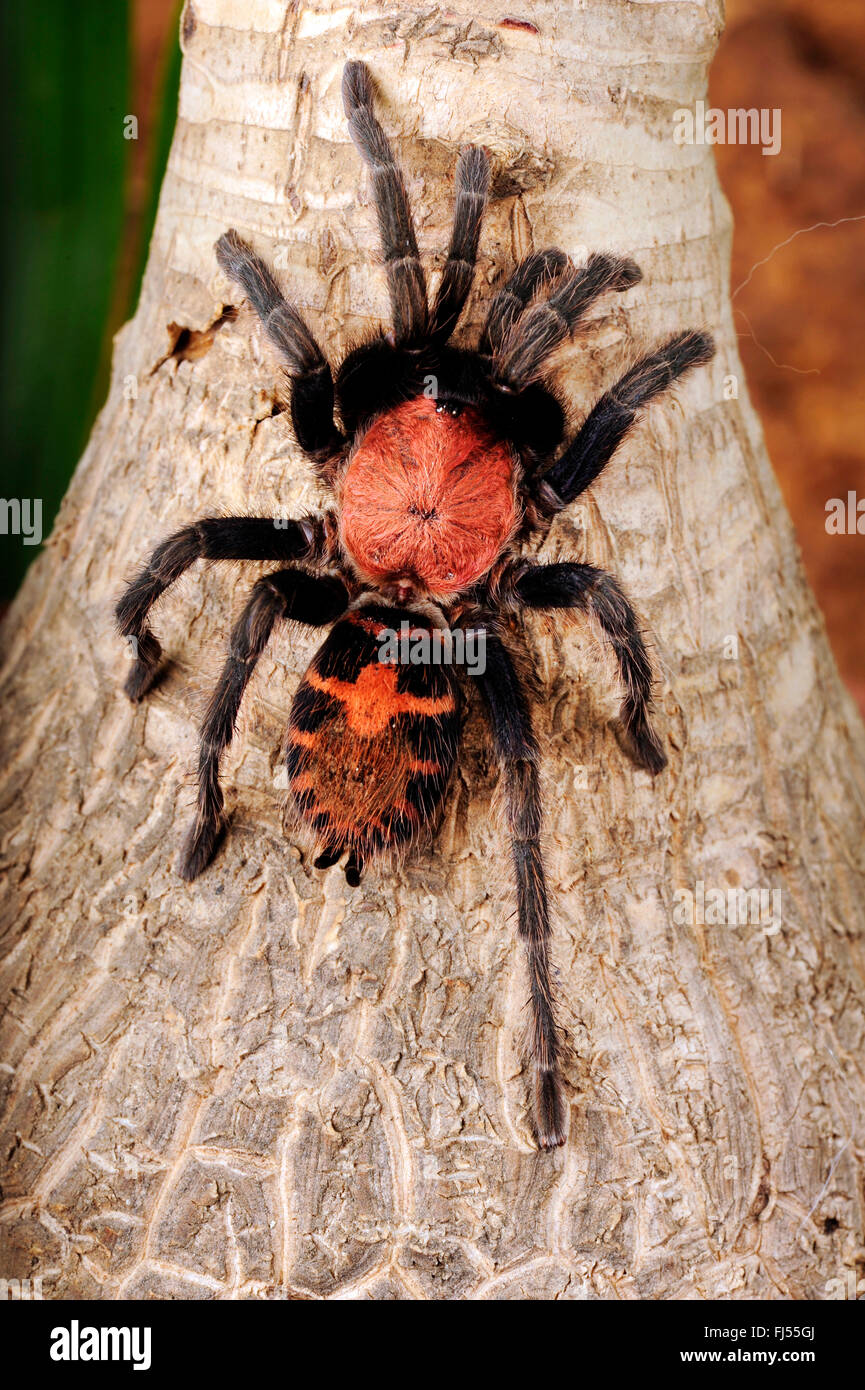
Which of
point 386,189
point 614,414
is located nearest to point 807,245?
point 614,414

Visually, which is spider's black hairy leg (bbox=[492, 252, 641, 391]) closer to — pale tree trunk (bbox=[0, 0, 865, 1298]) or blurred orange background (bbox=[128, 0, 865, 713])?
pale tree trunk (bbox=[0, 0, 865, 1298])

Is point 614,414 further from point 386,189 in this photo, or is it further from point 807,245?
point 807,245

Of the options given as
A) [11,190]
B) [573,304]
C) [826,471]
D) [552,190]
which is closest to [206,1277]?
[573,304]

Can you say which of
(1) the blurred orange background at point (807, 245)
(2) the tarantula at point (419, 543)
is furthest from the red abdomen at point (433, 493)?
(1) the blurred orange background at point (807, 245)

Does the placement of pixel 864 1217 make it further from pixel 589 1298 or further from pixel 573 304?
pixel 573 304

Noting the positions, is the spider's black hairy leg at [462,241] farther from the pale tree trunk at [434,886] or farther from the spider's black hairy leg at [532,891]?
the spider's black hairy leg at [532,891]

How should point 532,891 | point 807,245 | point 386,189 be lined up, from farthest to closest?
1. point 807,245
2. point 532,891
3. point 386,189
